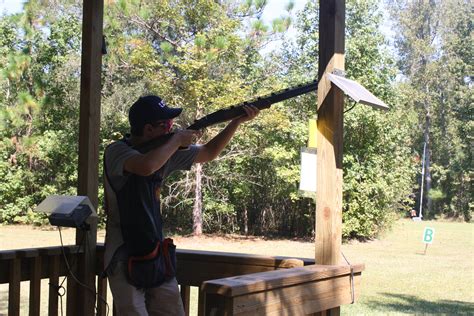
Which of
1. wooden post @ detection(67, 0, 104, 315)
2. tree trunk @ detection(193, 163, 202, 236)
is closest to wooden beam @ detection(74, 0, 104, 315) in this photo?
wooden post @ detection(67, 0, 104, 315)

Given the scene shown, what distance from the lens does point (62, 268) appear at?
296 cm

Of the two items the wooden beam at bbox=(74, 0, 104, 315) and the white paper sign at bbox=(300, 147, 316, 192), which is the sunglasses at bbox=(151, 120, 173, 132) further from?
the wooden beam at bbox=(74, 0, 104, 315)

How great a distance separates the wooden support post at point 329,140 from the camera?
2455 millimetres

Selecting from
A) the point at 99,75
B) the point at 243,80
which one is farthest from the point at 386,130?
the point at 99,75

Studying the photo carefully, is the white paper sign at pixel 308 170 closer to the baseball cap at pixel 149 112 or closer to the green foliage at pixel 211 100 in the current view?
the baseball cap at pixel 149 112

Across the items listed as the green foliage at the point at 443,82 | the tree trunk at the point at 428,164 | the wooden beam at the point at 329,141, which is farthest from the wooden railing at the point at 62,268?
the tree trunk at the point at 428,164

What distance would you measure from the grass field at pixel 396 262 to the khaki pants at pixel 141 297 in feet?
14.7

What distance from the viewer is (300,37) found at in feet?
51.5

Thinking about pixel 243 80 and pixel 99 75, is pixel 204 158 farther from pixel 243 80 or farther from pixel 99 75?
pixel 243 80

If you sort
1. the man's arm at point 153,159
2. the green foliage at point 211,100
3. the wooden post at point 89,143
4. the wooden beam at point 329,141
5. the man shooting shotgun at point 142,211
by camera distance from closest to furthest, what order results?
the man's arm at point 153,159, the man shooting shotgun at point 142,211, the wooden beam at point 329,141, the wooden post at point 89,143, the green foliage at point 211,100

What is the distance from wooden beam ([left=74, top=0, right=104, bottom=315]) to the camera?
2.97 meters

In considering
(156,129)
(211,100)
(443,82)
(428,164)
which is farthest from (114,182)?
(428,164)

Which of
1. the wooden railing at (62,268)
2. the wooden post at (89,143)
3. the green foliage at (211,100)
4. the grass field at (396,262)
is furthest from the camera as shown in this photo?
the green foliage at (211,100)

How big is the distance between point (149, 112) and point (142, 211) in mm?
364
